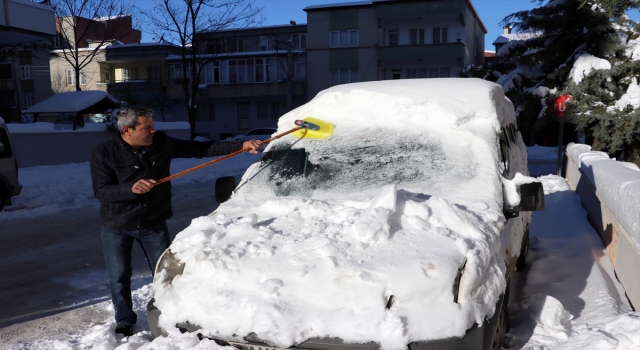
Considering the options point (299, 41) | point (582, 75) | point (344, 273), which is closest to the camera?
point (344, 273)

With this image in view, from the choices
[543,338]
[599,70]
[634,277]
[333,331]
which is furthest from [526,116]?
[333,331]

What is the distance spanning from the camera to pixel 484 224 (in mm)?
3344

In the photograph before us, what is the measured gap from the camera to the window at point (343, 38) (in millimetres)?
39438

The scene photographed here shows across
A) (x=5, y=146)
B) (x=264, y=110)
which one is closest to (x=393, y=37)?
(x=264, y=110)

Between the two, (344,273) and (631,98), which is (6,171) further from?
(631,98)

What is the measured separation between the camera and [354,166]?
4.18 meters

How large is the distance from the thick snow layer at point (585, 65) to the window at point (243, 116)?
1210 inches

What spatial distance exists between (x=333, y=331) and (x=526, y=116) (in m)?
16.0

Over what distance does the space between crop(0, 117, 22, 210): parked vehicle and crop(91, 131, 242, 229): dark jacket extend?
8042 mm

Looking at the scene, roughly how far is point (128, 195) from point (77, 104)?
2147 centimetres

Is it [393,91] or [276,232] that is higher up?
[393,91]

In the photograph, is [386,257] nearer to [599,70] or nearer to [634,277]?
[634,277]

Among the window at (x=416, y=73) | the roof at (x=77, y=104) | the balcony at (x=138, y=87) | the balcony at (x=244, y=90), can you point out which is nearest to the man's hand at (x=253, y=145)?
the roof at (x=77, y=104)

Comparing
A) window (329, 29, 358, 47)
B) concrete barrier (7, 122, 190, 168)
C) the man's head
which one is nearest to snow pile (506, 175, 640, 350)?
the man's head
